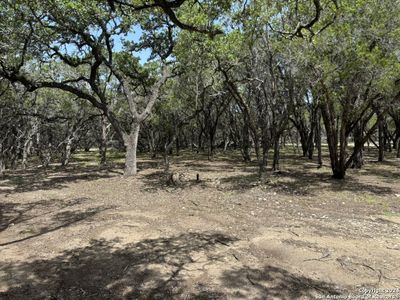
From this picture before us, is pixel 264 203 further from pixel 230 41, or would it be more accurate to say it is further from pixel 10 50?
pixel 10 50

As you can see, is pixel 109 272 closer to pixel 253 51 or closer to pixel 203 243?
pixel 203 243

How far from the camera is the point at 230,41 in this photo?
15352mm

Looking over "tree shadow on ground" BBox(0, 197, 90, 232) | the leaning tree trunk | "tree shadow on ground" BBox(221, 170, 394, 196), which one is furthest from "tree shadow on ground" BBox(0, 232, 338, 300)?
the leaning tree trunk

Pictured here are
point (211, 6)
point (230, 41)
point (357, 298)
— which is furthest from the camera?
point (230, 41)

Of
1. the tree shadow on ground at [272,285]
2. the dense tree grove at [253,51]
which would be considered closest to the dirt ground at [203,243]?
the tree shadow on ground at [272,285]

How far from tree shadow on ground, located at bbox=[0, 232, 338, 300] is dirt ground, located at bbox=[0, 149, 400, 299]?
0.02 metres

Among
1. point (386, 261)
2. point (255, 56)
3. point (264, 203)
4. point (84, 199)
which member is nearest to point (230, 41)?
point (255, 56)

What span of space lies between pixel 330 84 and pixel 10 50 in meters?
12.5

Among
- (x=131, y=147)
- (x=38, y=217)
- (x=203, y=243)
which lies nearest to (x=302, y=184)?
(x=131, y=147)

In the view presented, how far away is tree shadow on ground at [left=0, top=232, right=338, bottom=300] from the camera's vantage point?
5.01 m

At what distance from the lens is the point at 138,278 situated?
5512mm

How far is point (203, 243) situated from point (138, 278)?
1.90m

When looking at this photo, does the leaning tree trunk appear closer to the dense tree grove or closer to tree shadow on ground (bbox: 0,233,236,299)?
the dense tree grove

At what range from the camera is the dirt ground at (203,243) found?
5215 mm
